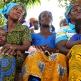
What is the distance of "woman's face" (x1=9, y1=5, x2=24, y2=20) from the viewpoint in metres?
5.48

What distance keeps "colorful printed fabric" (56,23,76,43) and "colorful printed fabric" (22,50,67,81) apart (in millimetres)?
927

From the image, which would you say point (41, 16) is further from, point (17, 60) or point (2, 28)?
point (17, 60)

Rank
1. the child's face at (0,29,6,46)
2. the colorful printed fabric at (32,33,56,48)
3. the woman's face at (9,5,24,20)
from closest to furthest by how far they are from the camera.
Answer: the child's face at (0,29,6,46) < the woman's face at (9,5,24,20) < the colorful printed fabric at (32,33,56,48)

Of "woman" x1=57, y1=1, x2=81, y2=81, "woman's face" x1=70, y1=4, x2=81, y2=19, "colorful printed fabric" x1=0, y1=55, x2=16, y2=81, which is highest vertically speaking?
"woman's face" x1=70, y1=4, x2=81, y2=19

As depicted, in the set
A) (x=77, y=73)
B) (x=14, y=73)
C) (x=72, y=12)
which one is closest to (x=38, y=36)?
(x=72, y=12)

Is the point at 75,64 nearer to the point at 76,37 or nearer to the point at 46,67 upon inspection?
the point at 46,67

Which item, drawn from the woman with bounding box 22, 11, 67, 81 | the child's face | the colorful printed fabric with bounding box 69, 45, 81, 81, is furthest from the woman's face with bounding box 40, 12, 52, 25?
the colorful printed fabric with bounding box 69, 45, 81, 81

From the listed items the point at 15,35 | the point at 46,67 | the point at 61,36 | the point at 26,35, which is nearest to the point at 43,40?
the point at 61,36

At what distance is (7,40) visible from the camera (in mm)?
Result: 5285

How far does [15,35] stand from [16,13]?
38cm

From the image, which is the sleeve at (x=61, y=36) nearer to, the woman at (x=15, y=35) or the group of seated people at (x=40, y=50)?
the group of seated people at (x=40, y=50)

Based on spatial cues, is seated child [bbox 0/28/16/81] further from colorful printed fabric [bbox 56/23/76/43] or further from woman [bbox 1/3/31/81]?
colorful printed fabric [bbox 56/23/76/43]

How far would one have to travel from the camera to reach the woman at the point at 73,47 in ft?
13.3

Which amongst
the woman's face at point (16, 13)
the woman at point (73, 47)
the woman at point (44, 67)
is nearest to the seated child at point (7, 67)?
the woman at point (44, 67)
